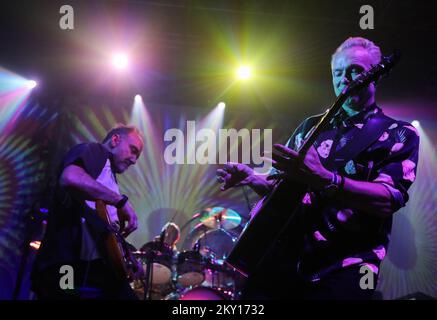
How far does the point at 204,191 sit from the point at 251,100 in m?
2.42

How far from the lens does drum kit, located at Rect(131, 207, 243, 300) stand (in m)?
4.99

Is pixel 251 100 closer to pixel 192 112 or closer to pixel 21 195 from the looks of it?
pixel 192 112

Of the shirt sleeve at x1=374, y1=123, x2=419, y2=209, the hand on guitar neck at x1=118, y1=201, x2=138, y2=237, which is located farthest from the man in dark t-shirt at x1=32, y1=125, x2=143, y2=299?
the shirt sleeve at x1=374, y1=123, x2=419, y2=209

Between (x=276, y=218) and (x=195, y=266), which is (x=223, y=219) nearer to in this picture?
(x=195, y=266)

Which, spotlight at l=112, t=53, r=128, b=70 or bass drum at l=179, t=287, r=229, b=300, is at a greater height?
spotlight at l=112, t=53, r=128, b=70

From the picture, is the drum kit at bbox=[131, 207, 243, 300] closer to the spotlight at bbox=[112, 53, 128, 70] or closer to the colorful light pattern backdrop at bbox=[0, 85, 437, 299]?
the colorful light pattern backdrop at bbox=[0, 85, 437, 299]

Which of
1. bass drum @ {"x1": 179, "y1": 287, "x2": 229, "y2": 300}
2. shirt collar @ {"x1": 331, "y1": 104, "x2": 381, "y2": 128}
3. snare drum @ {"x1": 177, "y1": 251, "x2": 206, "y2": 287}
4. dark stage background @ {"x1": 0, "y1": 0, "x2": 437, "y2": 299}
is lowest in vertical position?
bass drum @ {"x1": 179, "y1": 287, "x2": 229, "y2": 300}

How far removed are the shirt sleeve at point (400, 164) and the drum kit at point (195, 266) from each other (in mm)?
3489

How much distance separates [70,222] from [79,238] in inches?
5.4

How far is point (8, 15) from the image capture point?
5902mm

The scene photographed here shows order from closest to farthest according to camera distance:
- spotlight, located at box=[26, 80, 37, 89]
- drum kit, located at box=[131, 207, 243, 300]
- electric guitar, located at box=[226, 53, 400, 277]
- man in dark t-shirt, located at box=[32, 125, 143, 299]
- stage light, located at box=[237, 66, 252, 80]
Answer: electric guitar, located at box=[226, 53, 400, 277] < man in dark t-shirt, located at box=[32, 125, 143, 299] < drum kit, located at box=[131, 207, 243, 300] < stage light, located at box=[237, 66, 252, 80] < spotlight, located at box=[26, 80, 37, 89]

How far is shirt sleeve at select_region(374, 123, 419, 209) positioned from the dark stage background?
4.54 metres

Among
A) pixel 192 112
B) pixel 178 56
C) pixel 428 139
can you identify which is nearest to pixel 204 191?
pixel 192 112

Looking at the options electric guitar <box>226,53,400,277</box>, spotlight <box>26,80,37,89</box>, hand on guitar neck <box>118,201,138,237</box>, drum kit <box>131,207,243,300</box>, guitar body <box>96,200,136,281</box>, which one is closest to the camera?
electric guitar <box>226,53,400,277</box>
